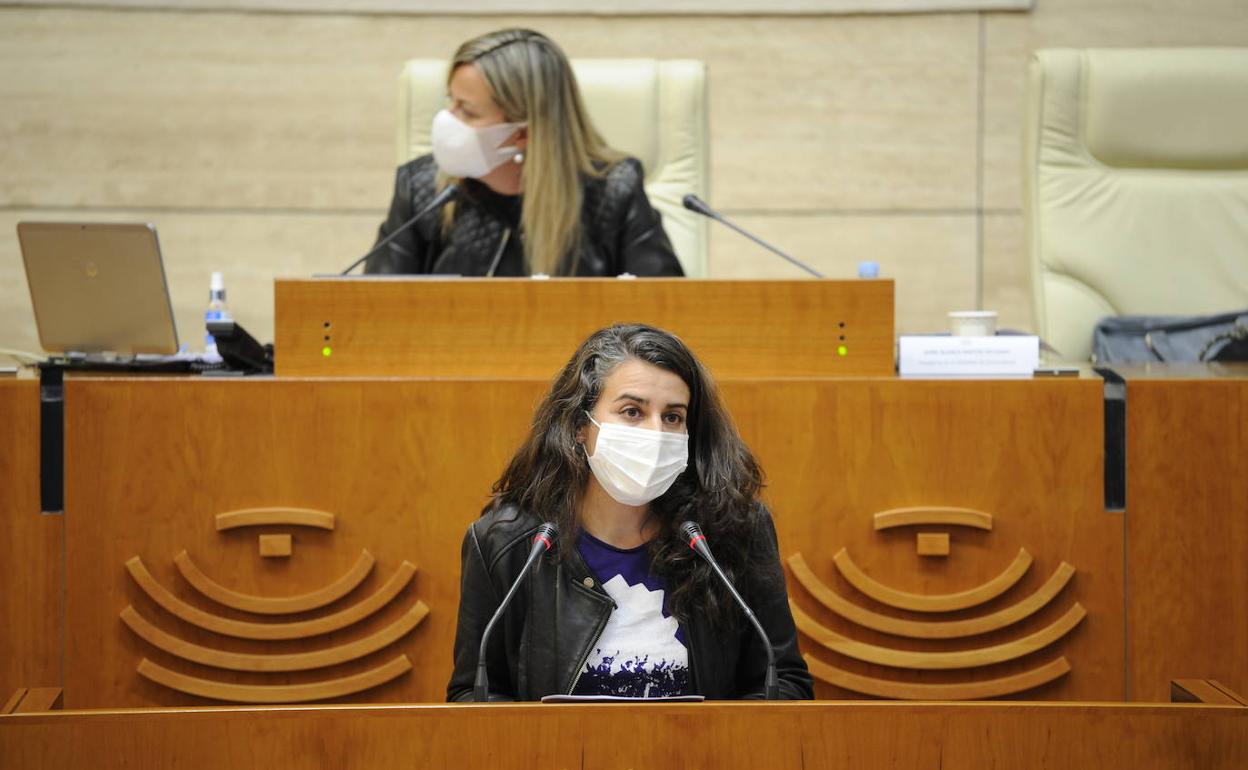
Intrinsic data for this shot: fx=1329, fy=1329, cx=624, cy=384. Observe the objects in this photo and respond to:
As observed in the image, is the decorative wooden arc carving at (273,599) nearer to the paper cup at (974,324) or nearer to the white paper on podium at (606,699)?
the white paper on podium at (606,699)

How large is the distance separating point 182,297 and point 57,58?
79 cm

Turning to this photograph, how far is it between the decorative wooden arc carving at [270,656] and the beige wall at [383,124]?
6.98ft

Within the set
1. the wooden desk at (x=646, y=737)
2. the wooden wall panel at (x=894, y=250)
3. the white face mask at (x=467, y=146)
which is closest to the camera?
the wooden desk at (x=646, y=737)

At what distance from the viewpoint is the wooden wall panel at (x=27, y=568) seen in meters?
2.08

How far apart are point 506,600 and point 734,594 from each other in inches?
10.2

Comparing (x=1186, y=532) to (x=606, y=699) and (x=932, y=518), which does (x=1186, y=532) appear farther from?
(x=606, y=699)

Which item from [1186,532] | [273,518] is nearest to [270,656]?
[273,518]

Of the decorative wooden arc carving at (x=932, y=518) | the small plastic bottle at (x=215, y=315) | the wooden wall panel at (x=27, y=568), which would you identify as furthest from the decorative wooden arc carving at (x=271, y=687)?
the decorative wooden arc carving at (x=932, y=518)

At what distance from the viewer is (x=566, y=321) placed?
2191 millimetres

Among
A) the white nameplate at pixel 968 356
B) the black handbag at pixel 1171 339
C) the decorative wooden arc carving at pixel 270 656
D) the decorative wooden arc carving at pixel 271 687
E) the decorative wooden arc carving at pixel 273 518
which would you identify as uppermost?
the black handbag at pixel 1171 339

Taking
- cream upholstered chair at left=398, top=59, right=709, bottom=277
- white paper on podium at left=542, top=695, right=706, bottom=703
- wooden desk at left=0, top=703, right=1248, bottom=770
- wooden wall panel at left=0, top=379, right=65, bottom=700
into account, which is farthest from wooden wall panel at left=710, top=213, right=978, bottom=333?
wooden desk at left=0, top=703, right=1248, bottom=770

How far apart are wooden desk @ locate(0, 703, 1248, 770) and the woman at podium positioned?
34 centimetres

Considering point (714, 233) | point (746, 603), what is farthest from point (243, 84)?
point (746, 603)

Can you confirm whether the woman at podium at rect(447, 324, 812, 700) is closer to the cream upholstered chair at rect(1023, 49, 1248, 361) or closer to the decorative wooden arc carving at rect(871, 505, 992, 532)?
the decorative wooden arc carving at rect(871, 505, 992, 532)
